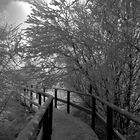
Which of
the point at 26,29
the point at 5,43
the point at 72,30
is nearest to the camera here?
the point at 5,43

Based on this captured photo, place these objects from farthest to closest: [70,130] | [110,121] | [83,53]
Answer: [83,53], [70,130], [110,121]

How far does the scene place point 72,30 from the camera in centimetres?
602

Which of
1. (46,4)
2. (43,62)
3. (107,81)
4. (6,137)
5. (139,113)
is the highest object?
(46,4)

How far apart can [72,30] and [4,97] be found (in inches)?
102

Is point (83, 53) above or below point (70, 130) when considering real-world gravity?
above

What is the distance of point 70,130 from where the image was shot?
17.0 ft

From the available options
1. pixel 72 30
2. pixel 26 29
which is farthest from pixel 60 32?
pixel 26 29

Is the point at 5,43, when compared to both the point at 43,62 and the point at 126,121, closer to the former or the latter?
the point at 43,62

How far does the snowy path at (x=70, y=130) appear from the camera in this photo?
4.61m

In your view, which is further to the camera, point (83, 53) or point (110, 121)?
point (83, 53)

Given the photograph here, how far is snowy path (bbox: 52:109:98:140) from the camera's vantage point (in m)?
4.61

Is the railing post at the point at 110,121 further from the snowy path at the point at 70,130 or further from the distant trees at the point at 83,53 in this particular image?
the distant trees at the point at 83,53

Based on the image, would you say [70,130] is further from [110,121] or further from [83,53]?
[83,53]

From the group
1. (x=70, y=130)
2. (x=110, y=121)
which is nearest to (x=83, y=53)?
(x=70, y=130)
